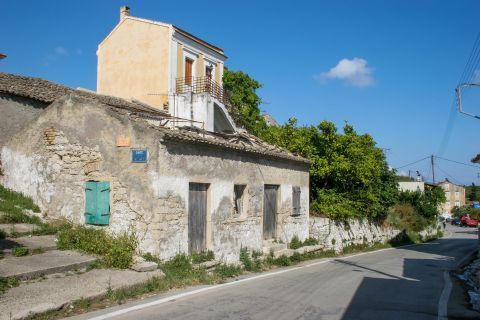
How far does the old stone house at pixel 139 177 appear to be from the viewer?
10516 mm

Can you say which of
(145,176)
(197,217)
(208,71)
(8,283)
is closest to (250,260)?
(197,217)

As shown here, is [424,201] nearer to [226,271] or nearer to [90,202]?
[226,271]

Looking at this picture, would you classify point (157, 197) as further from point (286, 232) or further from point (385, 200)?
point (385, 200)

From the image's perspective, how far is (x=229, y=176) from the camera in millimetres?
13258

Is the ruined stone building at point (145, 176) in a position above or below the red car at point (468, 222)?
above

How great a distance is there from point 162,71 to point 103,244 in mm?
17373

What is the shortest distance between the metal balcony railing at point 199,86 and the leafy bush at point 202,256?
1519cm

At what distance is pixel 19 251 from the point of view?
9078mm

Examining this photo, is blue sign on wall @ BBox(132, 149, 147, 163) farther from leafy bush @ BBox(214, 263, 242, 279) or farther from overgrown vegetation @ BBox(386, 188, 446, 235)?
Result: overgrown vegetation @ BBox(386, 188, 446, 235)

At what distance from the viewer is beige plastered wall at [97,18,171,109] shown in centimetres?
2586

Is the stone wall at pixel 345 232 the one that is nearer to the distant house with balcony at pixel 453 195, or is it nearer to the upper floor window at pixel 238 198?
the upper floor window at pixel 238 198

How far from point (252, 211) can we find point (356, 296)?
571 cm

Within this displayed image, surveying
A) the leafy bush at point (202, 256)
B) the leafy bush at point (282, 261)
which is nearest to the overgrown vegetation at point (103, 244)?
the leafy bush at point (202, 256)

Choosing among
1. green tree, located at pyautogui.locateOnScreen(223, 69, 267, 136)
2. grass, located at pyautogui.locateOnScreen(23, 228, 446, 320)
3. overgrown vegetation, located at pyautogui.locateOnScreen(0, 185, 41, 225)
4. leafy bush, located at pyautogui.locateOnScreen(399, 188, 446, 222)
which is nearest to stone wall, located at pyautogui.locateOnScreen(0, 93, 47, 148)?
overgrown vegetation, located at pyautogui.locateOnScreen(0, 185, 41, 225)
